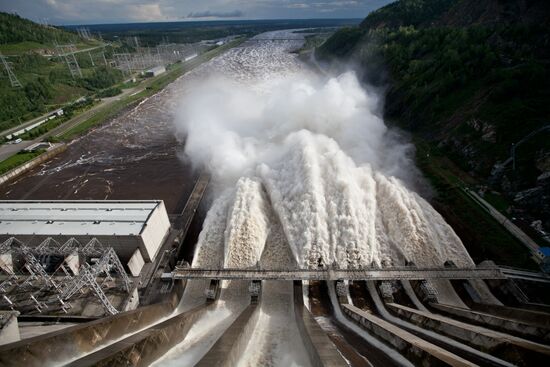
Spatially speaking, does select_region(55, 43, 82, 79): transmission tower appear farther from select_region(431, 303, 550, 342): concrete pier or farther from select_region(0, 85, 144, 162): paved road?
select_region(431, 303, 550, 342): concrete pier

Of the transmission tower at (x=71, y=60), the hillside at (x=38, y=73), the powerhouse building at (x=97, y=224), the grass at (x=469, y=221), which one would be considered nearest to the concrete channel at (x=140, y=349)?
the powerhouse building at (x=97, y=224)

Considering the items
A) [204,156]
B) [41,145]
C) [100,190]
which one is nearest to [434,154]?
[204,156]

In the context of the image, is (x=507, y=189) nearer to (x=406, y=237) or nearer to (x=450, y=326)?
(x=406, y=237)

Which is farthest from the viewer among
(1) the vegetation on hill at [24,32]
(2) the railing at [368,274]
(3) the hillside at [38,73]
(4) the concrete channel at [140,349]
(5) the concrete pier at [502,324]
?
(1) the vegetation on hill at [24,32]

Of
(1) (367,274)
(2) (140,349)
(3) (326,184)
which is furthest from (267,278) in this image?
(3) (326,184)

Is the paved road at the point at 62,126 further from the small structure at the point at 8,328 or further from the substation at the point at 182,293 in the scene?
the small structure at the point at 8,328

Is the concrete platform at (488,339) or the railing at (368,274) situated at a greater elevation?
the concrete platform at (488,339)

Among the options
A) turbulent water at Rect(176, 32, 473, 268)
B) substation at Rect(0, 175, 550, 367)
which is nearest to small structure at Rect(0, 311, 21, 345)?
substation at Rect(0, 175, 550, 367)
